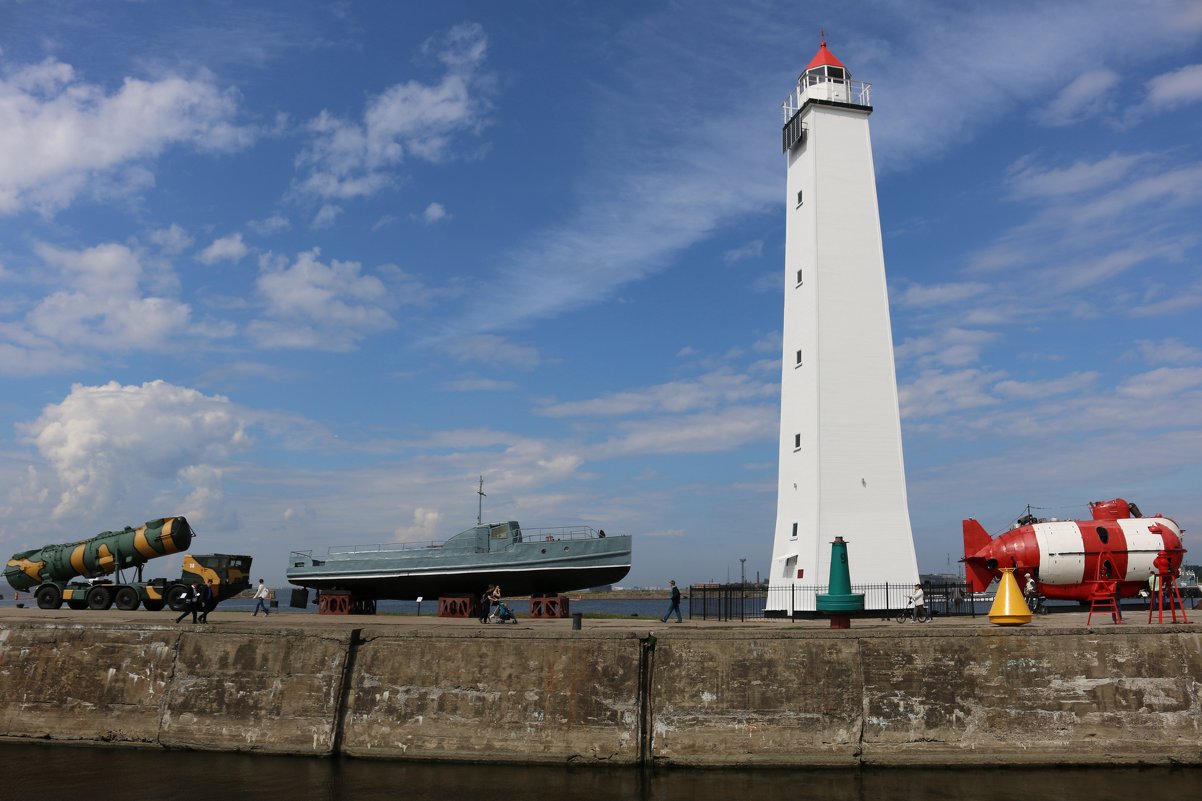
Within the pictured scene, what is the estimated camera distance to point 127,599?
25125 millimetres

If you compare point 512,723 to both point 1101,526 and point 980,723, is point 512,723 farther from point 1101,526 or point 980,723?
point 1101,526

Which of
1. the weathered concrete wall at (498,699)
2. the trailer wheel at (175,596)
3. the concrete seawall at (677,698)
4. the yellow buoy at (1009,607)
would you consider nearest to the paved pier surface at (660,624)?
the yellow buoy at (1009,607)

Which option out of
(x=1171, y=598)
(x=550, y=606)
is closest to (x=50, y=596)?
(x=550, y=606)

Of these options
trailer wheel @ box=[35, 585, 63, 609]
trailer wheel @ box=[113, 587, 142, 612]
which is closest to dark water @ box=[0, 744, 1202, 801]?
trailer wheel @ box=[113, 587, 142, 612]

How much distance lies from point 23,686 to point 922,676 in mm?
15066

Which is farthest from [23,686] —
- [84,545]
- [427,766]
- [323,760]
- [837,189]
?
[837,189]

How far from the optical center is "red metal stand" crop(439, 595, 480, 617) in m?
27.2

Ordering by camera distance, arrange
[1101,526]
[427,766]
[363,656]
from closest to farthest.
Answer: [427,766] → [363,656] → [1101,526]

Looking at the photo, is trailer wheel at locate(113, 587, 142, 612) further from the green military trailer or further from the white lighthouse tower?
the white lighthouse tower

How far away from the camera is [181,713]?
40.7ft

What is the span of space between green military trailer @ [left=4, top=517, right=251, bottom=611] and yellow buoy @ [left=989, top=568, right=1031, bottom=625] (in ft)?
73.8

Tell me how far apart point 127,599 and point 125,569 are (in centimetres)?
126

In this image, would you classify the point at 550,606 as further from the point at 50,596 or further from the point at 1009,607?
the point at 50,596

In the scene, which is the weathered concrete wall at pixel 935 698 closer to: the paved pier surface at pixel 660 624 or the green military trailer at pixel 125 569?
the paved pier surface at pixel 660 624
